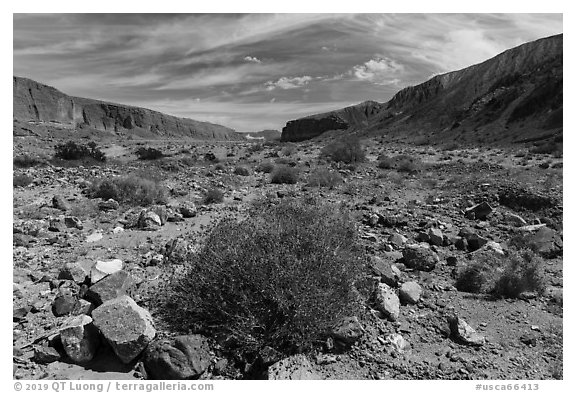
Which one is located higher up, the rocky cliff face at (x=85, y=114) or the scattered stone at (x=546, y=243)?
the rocky cliff face at (x=85, y=114)

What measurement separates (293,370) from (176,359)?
1037 millimetres

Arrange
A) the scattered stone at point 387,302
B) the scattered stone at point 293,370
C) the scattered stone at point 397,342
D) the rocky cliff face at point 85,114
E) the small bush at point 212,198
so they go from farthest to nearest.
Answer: the rocky cliff face at point 85,114 < the small bush at point 212,198 < the scattered stone at point 387,302 < the scattered stone at point 397,342 < the scattered stone at point 293,370

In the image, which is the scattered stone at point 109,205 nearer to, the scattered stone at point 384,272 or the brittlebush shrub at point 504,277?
the scattered stone at point 384,272

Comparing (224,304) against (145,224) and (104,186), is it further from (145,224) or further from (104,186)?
(104,186)

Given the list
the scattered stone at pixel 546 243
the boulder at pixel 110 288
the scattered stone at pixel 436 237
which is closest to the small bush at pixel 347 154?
the scattered stone at pixel 436 237

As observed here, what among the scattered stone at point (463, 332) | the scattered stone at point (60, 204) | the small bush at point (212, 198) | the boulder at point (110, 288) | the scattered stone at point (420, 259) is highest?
the scattered stone at point (60, 204)

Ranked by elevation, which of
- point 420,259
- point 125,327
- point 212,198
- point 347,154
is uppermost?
point 347,154

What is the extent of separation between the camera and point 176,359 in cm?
335

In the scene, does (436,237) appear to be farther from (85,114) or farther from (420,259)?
(85,114)

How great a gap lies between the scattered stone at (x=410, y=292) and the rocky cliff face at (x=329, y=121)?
390 ft

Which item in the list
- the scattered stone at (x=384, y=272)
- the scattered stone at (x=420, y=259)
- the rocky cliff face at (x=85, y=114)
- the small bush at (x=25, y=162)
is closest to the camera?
the scattered stone at (x=384, y=272)

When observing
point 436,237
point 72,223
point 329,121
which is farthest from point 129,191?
point 329,121

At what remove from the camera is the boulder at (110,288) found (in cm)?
420

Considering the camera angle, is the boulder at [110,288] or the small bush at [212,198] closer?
the boulder at [110,288]
